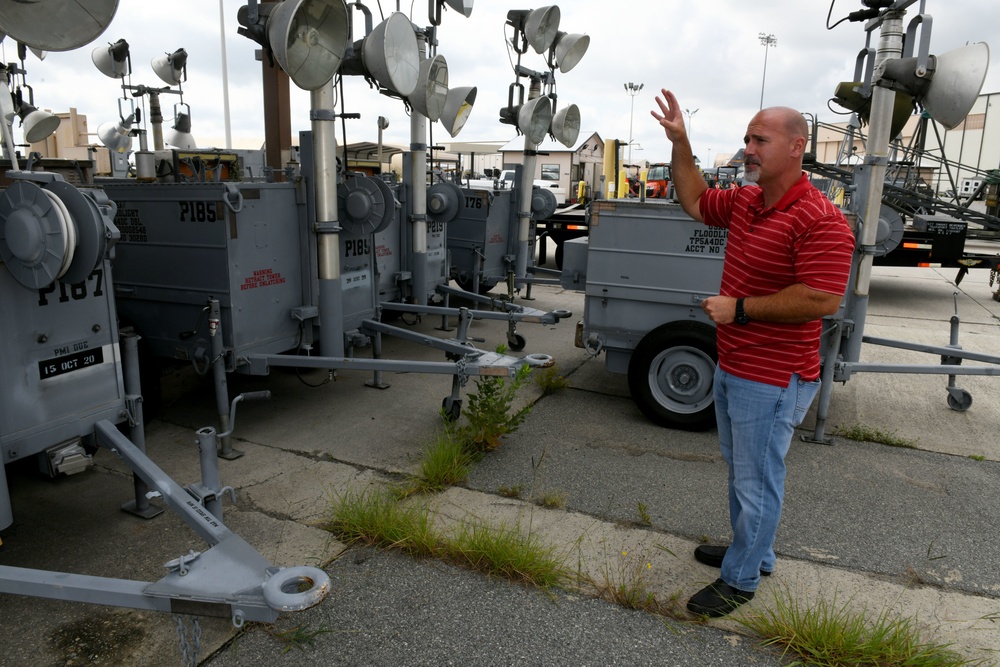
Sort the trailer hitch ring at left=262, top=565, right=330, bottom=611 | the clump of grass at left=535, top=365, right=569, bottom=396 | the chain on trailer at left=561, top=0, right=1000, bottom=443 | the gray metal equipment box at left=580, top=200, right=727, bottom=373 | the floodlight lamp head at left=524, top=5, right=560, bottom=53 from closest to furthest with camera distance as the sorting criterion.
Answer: the trailer hitch ring at left=262, top=565, right=330, bottom=611 < the chain on trailer at left=561, top=0, right=1000, bottom=443 < the gray metal equipment box at left=580, top=200, right=727, bottom=373 < the clump of grass at left=535, top=365, right=569, bottom=396 < the floodlight lamp head at left=524, top=5, right=560, bottom=53

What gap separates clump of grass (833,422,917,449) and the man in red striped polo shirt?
2626 millimetres

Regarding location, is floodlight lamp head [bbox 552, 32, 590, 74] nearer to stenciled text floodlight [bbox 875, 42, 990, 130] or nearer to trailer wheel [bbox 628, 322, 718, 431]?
stenciled text floodlight [bbox 875, 42, 990, 130]

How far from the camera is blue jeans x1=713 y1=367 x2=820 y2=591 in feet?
9.53

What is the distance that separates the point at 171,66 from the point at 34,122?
177 cm

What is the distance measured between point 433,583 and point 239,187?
10.2 feet

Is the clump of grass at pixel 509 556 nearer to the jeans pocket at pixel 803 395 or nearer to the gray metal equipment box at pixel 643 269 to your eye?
the jeans pocket at pixel 803 395

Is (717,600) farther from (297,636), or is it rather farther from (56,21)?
(56,21)

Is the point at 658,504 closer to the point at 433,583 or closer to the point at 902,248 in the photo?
the point at 433,583

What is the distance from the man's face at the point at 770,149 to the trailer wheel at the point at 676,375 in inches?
100

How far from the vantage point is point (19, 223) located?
2982mm

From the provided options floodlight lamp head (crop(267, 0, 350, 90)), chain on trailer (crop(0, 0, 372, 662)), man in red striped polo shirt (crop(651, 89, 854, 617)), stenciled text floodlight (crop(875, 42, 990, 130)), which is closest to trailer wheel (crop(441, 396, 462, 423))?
chain on trailer (crop(0, 0, 372, 662))

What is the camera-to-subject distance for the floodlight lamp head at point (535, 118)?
354 inches

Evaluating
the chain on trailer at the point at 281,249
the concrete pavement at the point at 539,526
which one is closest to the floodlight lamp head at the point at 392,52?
the chain on trailer at the point at 281,249

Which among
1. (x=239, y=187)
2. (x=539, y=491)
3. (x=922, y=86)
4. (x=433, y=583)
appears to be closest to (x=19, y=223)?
(x=239, y=187)
